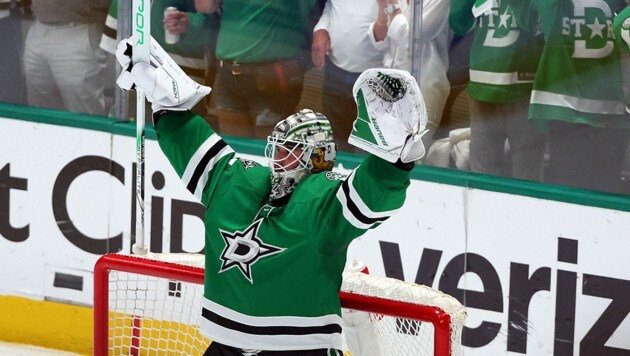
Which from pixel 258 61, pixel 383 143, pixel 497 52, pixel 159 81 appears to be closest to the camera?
pixel 383 143

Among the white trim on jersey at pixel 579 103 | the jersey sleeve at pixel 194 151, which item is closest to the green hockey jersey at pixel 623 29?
the white trim on jersey at pixel 579 103

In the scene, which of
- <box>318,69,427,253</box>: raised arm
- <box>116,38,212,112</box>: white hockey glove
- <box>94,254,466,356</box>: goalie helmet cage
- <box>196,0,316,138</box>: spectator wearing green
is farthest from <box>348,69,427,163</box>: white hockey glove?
<box>196,0,316,138</box>: spectator wearing green

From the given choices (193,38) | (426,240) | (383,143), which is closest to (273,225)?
(383,143)

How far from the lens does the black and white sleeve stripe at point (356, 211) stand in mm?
3096

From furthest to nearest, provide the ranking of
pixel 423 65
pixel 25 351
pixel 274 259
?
pixel 25 351 < pixel 423 65 < pixel 274 259

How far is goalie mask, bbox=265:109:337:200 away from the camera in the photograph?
3354mm

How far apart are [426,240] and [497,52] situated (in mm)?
650

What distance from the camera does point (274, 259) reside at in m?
3.29

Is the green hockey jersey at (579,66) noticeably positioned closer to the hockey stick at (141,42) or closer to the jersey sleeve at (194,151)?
the jersey sleeve at (194,151)

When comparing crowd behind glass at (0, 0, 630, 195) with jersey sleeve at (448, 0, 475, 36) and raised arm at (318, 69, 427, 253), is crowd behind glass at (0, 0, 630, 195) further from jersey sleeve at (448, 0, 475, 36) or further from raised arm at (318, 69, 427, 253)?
raised arm at (318, 69, 427, 253)

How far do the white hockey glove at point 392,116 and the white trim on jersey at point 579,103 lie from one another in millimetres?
1279

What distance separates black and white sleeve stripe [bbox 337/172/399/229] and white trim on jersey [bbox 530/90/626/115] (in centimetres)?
127

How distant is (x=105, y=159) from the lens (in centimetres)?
497

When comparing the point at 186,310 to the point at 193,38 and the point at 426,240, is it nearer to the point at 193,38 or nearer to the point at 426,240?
the point at 426,240
